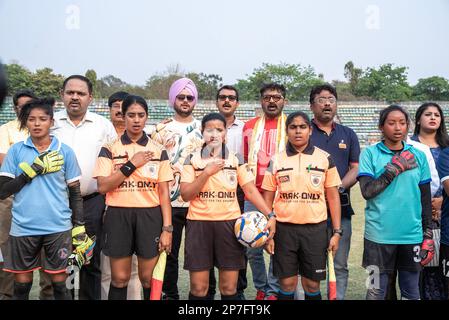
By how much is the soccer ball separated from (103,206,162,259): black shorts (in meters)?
0.67

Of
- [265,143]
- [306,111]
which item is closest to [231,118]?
[265,143]

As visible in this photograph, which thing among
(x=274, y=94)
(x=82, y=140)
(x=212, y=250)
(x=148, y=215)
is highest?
(x=274, y=94)

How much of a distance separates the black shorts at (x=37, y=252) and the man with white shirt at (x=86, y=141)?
58 cm

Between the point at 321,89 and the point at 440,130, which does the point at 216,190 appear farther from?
the point at 440,130

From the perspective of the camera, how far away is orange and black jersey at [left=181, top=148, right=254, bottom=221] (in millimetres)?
3479

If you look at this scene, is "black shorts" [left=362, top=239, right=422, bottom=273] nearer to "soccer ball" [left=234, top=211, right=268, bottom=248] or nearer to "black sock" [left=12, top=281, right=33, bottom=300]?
→ "soccer ball" [left=234, top=211, right=268, bottom=248]

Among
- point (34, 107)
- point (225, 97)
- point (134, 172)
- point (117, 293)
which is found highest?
point (225, 97)

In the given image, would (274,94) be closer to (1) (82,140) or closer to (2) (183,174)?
(2) (183,174)

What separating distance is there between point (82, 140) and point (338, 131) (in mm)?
2352

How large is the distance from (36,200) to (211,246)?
138 centimetres

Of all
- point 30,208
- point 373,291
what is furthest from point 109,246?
Answer: point 373,291

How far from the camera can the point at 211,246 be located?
347 centimetres

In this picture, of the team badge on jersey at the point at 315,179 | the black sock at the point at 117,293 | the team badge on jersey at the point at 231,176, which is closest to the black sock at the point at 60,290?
the black sock at the point at 117,293

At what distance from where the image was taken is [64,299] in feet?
11.4
